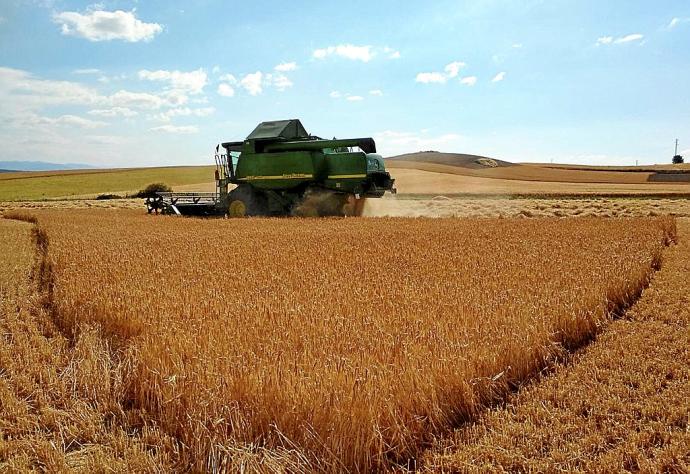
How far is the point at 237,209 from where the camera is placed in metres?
19.0

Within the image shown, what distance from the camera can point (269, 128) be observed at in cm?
1892

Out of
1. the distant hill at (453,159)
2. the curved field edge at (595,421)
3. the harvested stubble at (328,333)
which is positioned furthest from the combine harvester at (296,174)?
the distant hill at (453,159)

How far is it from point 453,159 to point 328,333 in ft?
195

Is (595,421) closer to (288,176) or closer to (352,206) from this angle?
(352,206)

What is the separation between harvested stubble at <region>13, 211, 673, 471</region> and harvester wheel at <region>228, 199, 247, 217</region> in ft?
34.2

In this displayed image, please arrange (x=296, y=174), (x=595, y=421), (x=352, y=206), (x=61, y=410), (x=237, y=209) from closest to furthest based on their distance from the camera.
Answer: (x=595, y=421) → (x=61, y=410) → (x=296, y=174) → (x=352, y=206) → (x=237, y=209)

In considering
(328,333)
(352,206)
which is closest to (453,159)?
(352,206)

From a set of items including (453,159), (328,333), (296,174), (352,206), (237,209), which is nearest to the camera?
(328,333)

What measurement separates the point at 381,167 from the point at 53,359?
14.6 m

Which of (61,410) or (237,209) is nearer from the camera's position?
(61,410)

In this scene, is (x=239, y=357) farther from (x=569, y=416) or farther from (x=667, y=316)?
(x=667, y=316)

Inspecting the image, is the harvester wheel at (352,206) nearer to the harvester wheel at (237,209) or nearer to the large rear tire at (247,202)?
the large rear tire at (247,202)

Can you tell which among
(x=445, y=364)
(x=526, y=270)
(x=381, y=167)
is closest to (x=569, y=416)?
(x=445, y=364)

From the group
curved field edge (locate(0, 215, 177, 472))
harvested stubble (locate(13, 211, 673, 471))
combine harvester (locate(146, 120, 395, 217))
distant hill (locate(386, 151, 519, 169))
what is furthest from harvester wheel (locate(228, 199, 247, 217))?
distant hill (locate(386, 151, 519, 169))
